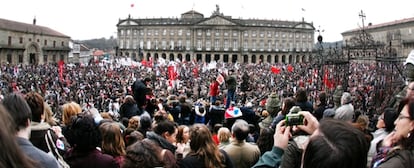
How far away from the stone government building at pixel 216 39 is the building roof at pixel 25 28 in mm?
21514

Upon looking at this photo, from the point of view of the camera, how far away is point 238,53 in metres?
97.9

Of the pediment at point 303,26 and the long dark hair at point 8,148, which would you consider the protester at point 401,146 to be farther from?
the pediment at point 303,26

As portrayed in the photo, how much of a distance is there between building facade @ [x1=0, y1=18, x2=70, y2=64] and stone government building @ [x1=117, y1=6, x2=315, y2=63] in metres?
20.2

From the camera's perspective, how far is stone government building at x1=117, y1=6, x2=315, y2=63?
96.9m

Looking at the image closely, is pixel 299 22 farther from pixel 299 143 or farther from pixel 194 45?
pixel 299 143

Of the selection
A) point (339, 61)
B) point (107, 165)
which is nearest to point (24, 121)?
point (107, 165)

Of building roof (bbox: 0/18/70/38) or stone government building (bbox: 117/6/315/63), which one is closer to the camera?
building roof (bbox: 0/18/70/38)

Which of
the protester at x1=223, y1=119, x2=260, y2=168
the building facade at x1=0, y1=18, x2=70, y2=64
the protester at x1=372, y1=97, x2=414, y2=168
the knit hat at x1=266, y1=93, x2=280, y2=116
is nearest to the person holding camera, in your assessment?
the protester at x1=372, y1=97, x2=414, y2=168

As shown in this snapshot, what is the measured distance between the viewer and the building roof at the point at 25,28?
63.3 m

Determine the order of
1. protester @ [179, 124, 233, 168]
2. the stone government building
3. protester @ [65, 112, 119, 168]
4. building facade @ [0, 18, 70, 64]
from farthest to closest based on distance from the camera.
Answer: the stone government building
building facade @ [0, 18, 70, 64]
protester @ [179, 124, 233, 168]
protester @ [65, 112, 119, 168]

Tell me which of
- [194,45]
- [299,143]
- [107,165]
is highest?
[194,45]

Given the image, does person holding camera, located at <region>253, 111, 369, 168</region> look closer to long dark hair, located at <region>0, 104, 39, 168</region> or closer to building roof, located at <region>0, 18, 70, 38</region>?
long dark hair, located at <region>0, 104, 39, 168</region>

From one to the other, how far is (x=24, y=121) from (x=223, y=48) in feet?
310

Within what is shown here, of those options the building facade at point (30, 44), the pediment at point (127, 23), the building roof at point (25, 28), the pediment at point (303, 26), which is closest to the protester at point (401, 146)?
the building facade at point (30, 44)
